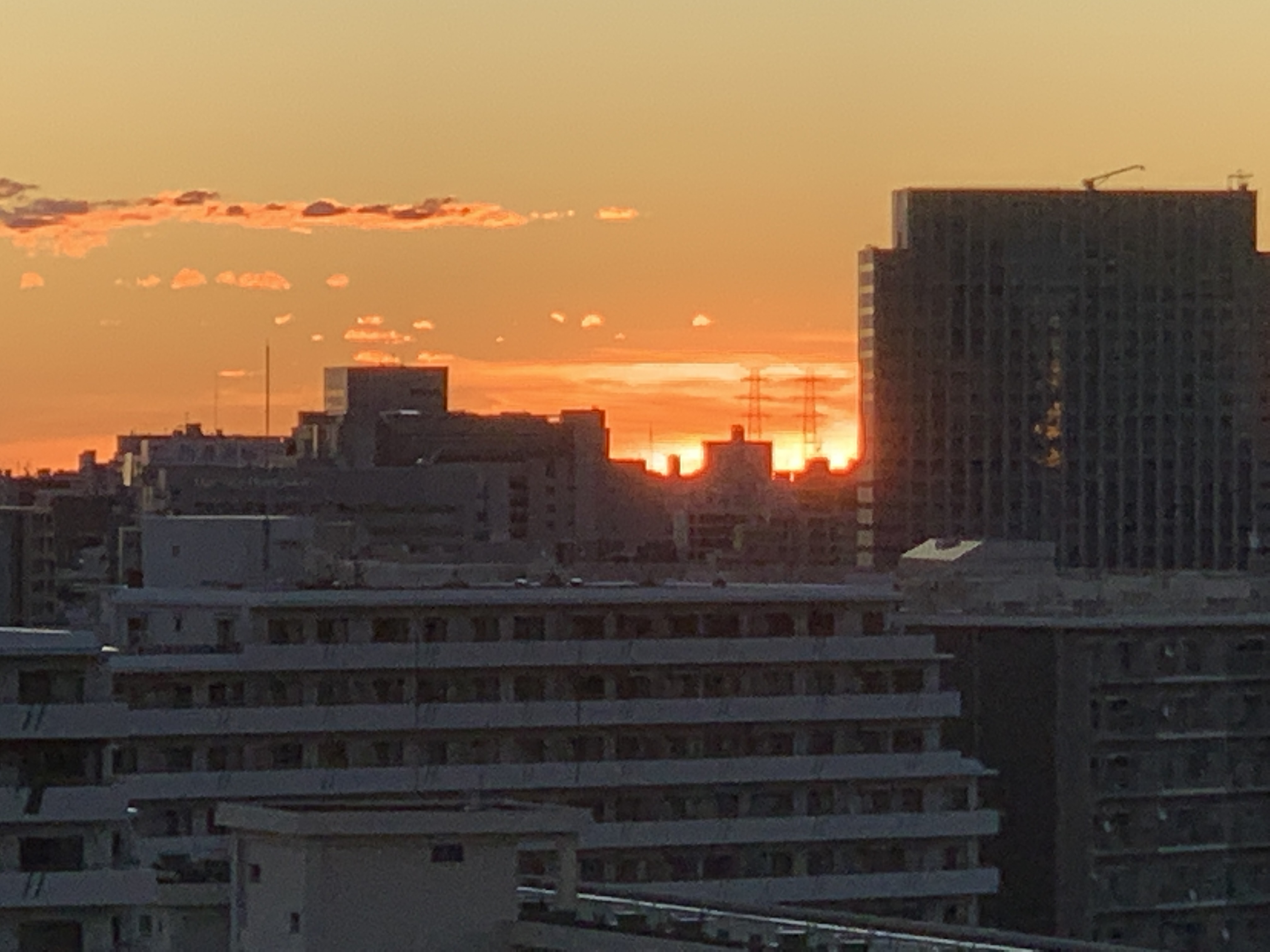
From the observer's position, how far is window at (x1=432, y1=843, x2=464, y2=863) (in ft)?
244

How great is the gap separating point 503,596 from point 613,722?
4.10 metres

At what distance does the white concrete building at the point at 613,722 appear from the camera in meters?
115

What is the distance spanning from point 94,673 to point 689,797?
49.2 meters

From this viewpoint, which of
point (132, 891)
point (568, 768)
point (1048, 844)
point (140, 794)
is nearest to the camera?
point (132, 891)

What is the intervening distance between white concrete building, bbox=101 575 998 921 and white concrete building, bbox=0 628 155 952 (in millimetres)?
38460

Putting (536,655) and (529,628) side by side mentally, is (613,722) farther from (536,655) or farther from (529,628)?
(529,628)

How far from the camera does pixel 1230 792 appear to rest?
470 ft

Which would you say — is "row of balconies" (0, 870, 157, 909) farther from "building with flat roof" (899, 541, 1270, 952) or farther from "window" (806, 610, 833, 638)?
"building with flat roof" (899, 541, 1270, 952)

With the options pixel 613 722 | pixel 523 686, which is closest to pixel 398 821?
pixel 523 686

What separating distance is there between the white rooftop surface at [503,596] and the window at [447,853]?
42.5 metres

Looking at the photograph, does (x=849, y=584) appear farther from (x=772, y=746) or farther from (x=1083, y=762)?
(x=772, y=746)

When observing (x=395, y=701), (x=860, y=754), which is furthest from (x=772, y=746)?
(x=395, y=701)

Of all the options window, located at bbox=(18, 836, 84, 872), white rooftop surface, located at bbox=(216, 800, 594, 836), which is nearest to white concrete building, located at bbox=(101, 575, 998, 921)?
white rooftop surface, located at bbox=(216, 800, 594, 836)

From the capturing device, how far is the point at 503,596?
11962 cm
